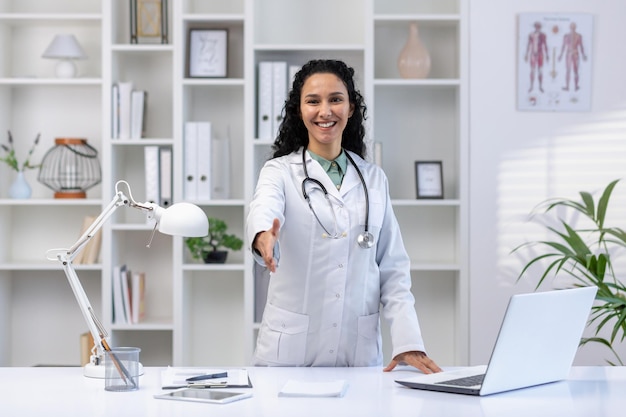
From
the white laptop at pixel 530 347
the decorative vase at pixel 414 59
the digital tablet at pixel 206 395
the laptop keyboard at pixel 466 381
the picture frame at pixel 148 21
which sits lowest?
the digital tablet at pixel 206 395

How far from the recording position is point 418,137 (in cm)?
424

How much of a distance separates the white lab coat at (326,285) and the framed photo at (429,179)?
1615 millimetres

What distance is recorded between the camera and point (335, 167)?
2.58 metres

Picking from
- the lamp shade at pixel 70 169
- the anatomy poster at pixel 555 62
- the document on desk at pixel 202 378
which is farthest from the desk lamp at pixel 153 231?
the anatomy poster at pixel 555 62

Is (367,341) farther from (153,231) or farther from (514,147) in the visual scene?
(514,147)

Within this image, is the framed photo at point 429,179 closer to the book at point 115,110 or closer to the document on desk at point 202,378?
the book at point 115,110

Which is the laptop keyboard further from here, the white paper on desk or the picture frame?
the picture frame

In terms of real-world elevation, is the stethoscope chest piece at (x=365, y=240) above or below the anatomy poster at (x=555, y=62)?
below

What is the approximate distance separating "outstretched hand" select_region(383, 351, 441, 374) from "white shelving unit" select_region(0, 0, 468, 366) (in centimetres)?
186

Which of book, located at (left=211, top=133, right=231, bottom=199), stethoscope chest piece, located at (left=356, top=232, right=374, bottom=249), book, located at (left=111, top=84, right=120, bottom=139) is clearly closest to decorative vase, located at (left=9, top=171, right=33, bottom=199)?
book, located at (left=111, top=84, right=120, bottom=139)

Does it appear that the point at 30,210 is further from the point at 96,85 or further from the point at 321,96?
the point at 321,96

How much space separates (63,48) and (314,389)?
2689 millimetres

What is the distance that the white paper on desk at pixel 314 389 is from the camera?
1870 millimetres

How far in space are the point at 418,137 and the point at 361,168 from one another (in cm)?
171
